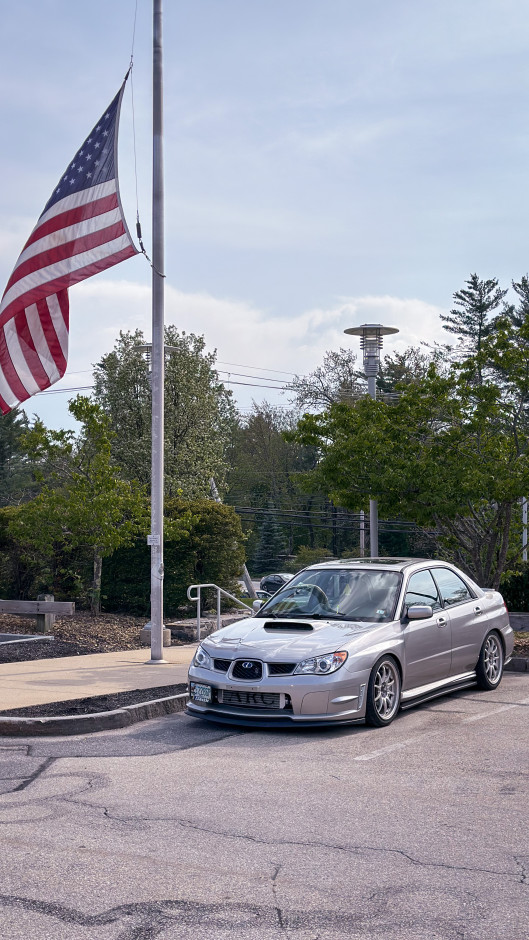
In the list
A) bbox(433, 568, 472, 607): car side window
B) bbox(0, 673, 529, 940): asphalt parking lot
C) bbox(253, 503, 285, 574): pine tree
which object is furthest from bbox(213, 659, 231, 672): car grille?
bbox(253, 503, 285, 574): pine tree

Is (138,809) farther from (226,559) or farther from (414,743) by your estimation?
(226,559)

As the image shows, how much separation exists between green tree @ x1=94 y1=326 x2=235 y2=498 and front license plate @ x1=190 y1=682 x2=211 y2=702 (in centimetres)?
2944

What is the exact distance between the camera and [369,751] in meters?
7.68

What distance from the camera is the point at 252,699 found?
8.39 meters

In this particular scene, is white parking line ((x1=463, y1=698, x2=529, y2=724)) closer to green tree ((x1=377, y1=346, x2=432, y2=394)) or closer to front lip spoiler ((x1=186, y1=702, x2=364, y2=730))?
front lip spoiler ((x1=186, y1=702, x2=364, y2=730))

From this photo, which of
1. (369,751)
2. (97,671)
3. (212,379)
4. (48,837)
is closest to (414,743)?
(369,751)

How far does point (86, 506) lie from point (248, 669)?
9.41 m

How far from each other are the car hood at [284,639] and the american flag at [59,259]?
5258 mm

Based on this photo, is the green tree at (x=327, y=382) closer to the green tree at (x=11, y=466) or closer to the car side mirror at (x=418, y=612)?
Answer: the green tree at (x=11, y=466)

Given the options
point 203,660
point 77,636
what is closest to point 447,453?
point 77,636

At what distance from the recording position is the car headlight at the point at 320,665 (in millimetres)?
8242

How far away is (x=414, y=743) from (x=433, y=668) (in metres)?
1.67

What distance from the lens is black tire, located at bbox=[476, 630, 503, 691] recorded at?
10.5 metres

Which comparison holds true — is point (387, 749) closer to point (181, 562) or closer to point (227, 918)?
point (227, 918)
